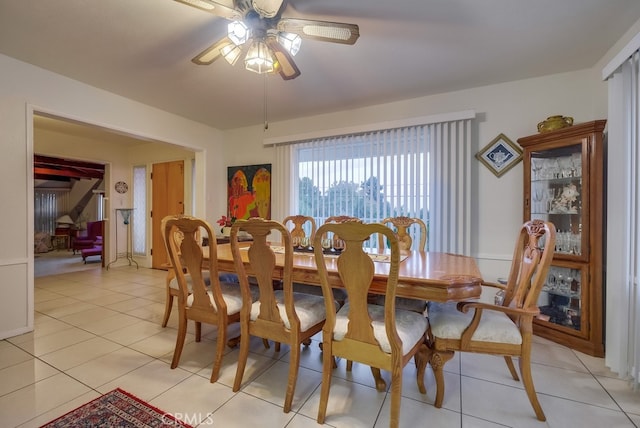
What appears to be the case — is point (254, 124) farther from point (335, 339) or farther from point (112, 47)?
point (335, 339)

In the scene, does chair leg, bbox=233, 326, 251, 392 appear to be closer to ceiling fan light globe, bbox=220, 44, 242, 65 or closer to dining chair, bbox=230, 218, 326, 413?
dining chair, bbox=230, 218, 326, 413

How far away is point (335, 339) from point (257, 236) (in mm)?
722

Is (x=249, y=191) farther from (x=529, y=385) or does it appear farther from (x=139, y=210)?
(x=529, y=385)

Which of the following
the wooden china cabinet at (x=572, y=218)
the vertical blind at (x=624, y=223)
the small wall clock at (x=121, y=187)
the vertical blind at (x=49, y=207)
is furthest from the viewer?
the vertical blind at (x=49, y=207)

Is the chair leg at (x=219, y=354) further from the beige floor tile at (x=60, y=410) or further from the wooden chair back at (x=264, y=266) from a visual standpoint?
the beige floor tile at (x=60, y=410)

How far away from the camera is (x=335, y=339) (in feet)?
4.99

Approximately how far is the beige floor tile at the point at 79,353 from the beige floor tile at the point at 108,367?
0.22ft

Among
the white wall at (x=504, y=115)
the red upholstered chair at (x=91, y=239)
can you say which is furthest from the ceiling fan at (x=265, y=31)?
the red upholstered chair at (x=91, y=239)

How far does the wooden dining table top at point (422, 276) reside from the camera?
1388 millimetres

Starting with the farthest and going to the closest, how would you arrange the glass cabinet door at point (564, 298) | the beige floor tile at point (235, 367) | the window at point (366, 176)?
the window at point (366, 176), the glass cabinet door at point (564, 298), the beige floor tile at point (235, 367)

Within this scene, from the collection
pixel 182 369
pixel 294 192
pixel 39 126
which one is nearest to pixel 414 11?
pixel 294 192

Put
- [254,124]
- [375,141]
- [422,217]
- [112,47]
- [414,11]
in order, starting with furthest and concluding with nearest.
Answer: [254,124] → [375,141] → [422,217] → [112,47] → [414,11]

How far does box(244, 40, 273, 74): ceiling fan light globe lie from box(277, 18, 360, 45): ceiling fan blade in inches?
6.9

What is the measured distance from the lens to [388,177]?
344cm
